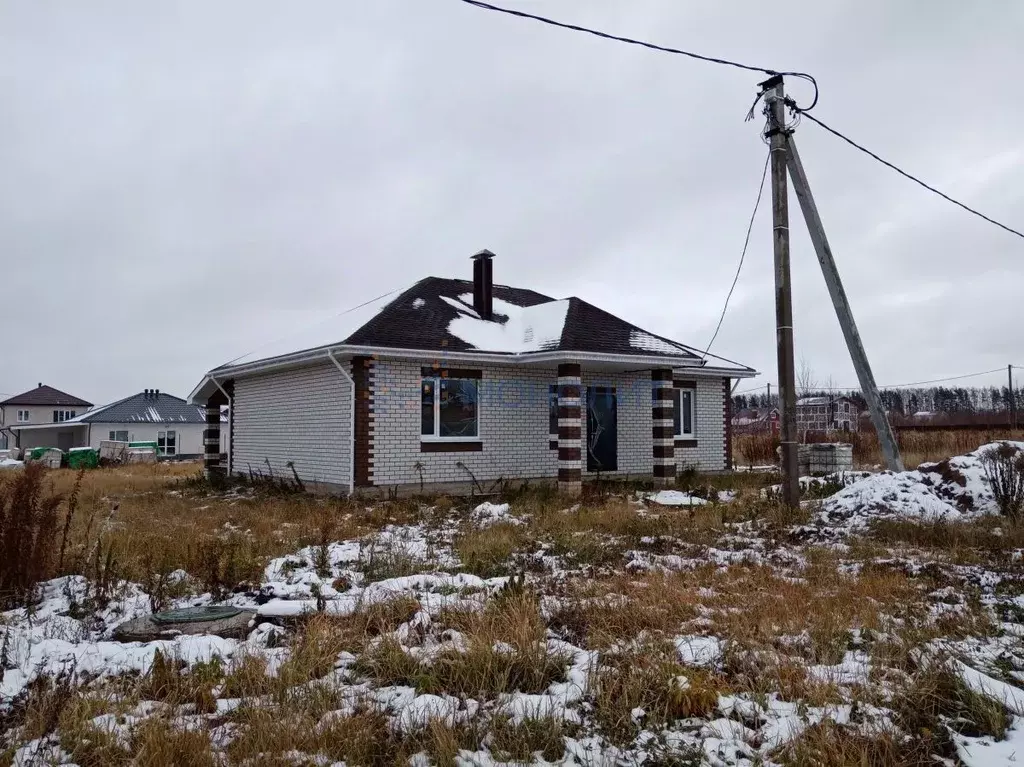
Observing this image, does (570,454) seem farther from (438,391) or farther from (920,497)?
(920,497)

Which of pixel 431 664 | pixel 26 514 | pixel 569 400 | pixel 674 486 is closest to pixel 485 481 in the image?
pixel 569 400

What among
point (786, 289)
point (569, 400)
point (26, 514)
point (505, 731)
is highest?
point (786, 289)

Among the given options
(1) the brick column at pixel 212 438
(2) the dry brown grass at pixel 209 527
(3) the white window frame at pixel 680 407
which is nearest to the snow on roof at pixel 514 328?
(2) the dry brown grass at pixel 209 527

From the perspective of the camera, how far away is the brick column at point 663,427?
52.4 feet

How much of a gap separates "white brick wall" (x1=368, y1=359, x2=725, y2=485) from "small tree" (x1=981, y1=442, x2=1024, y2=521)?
8.02 m

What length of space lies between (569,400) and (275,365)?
6.75m

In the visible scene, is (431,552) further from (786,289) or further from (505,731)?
(786,289)

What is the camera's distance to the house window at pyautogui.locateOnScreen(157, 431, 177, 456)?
43812mm

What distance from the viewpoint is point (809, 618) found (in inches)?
207

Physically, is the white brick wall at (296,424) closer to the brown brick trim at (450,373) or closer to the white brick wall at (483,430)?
the white brick wall at (483,430)

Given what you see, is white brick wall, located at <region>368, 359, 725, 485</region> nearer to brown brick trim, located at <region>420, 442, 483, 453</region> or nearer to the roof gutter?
brown brick trim, located at <region>420, 442, 483, 453</region>

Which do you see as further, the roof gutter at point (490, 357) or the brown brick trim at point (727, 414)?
the brown brick trim at point (727, 414)

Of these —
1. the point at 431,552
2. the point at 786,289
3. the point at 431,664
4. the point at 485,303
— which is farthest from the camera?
the point at 485,303

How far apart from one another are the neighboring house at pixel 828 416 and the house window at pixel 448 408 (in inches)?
806
